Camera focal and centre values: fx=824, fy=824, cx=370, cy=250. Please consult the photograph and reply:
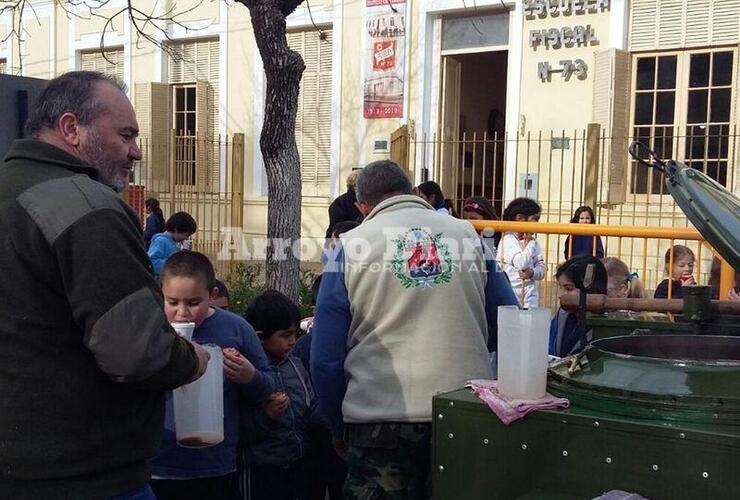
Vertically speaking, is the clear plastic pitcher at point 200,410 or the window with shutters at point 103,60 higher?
the window with shutters at point 103,60

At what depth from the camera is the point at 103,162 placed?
2.20 m

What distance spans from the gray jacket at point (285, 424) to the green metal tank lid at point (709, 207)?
1.79 m

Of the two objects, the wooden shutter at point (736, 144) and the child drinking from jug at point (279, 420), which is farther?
the wooden shutter at point (736, 144)

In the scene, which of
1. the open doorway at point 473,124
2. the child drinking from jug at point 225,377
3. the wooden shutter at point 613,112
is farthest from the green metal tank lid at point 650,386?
the open doorway at point 473,124

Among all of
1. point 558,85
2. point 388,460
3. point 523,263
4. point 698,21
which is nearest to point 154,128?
point 558,85

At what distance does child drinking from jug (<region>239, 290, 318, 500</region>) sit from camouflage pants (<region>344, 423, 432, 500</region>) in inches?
17.3

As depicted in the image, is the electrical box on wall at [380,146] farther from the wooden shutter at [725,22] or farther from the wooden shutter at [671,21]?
the wooden shutter at [725,22]

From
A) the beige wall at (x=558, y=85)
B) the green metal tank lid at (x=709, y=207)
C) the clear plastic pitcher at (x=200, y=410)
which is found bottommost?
the clear plastic pitcher at (x=200, y=410)

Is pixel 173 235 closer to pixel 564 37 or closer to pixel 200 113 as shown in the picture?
pixel 564 37

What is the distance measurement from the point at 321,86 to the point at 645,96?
16.9 feet

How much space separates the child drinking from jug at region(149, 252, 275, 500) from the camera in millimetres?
3057

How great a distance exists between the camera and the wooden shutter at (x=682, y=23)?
1009cm

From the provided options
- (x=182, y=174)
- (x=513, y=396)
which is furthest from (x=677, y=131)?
(x=513, y=396)

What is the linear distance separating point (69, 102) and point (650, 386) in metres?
1.68
